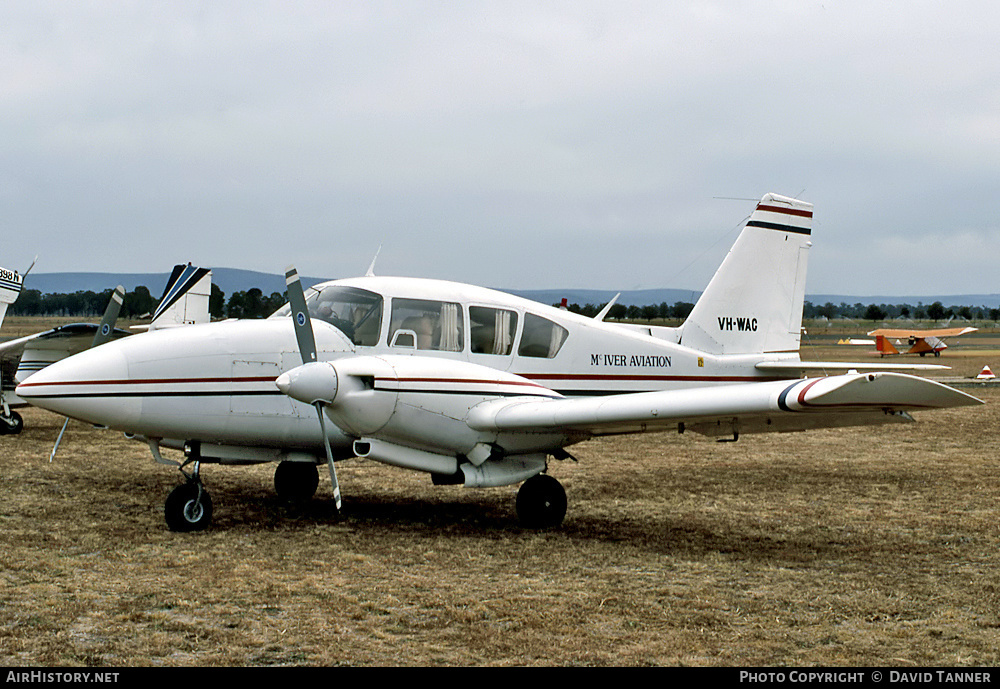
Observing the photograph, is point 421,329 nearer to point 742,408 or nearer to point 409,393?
point 409,393

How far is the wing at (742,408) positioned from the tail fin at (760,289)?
11.1 ft

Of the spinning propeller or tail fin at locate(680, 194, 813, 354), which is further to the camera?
tail fin at locate(680, 194, 813, 354)

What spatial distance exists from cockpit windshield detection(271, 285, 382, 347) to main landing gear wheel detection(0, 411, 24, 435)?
403 inches

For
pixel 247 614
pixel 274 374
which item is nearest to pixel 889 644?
pixel 247 614

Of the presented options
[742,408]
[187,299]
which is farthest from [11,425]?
[742,408]

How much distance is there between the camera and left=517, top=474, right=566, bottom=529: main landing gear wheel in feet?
28.8

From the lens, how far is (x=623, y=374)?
10.2 metres

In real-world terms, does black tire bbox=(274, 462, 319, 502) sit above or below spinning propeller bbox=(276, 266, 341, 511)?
below

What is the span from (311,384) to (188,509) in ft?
6.10

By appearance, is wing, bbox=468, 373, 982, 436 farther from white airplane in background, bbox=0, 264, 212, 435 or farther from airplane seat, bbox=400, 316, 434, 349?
white airplane in background, bbox=0, 264, 212, 435

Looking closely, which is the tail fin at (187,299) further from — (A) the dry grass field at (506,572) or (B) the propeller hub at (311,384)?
(B) the propeller hub at (311,384)

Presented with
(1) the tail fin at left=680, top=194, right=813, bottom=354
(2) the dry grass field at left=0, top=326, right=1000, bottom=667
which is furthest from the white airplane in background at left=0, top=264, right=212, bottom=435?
(1) the tail fin at left=680, top=194, right=813, bottom=354

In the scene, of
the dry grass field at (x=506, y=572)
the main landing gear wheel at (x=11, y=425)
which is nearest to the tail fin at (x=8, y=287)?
the main landing gear wheel at (x=11, y=425)
